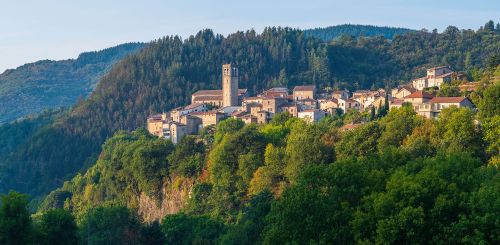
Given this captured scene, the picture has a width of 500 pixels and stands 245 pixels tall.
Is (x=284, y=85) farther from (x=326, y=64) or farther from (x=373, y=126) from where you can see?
(x=373, y=126)

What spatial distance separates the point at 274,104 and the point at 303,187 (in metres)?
47.8

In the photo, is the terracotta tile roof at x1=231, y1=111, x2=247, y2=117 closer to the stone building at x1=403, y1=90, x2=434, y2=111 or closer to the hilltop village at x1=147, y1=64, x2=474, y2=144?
the hilltop village at x1=147, y1=64, x2=474, y2=144

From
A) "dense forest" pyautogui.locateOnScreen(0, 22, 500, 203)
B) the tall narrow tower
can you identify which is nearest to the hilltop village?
the tall narrow tower

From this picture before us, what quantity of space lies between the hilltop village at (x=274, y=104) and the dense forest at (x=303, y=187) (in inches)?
172

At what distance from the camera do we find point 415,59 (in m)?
126

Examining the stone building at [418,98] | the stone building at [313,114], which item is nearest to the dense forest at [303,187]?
the stone building at [418,98]

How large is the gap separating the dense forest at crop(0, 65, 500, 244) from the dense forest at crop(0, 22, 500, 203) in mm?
28492

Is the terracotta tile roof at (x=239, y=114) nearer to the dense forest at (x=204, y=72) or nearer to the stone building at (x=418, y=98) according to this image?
the stone building at (x=418, y=98)

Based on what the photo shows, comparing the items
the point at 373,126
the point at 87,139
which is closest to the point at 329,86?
the point at 87,139

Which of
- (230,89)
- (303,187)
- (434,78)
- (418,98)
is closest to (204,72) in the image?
(230,89)

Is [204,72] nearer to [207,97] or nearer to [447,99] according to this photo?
[207,97]

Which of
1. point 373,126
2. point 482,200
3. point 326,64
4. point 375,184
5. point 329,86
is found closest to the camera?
point 482,200

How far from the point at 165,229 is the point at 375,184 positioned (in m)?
17.7

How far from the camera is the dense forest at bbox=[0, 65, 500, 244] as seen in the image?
28891 mm
